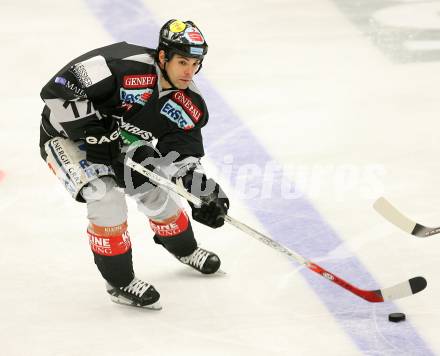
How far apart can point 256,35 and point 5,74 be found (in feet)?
6.03

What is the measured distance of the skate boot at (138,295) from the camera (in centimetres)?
522

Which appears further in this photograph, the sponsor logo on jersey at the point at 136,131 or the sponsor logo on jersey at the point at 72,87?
the sponsor logo on jersey at the point at 136,131

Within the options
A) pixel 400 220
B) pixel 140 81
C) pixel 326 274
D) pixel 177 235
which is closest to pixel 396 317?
pixel 326 274

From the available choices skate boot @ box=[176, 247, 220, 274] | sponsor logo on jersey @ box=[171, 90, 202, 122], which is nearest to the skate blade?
skate boot @ box=[176, 247, 220, 274]

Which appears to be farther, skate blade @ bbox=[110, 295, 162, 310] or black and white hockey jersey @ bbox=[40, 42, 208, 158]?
skate blade @ bbox=[110, 295, 162, 310]

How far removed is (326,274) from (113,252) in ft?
3.18

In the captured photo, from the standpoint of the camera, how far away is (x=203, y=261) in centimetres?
548

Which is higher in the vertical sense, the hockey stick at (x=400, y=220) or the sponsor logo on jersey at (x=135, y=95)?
the sponsor logo on jersey at (x=135, y=95)

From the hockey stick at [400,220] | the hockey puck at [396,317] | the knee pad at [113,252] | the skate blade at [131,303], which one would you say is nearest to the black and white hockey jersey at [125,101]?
the knee pad at [113,252]

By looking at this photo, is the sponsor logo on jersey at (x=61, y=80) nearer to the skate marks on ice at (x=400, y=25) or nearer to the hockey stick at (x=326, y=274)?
the hockey stick at (x=326, y=274)

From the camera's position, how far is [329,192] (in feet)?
20.5

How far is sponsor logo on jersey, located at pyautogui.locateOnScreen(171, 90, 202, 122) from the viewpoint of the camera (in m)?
5.05

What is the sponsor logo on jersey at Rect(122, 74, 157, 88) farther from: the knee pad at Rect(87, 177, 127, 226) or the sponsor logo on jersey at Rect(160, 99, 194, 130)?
the knee pad at Rect(87, 177, 127, 226)

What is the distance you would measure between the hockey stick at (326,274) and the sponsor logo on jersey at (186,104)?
0.31m
